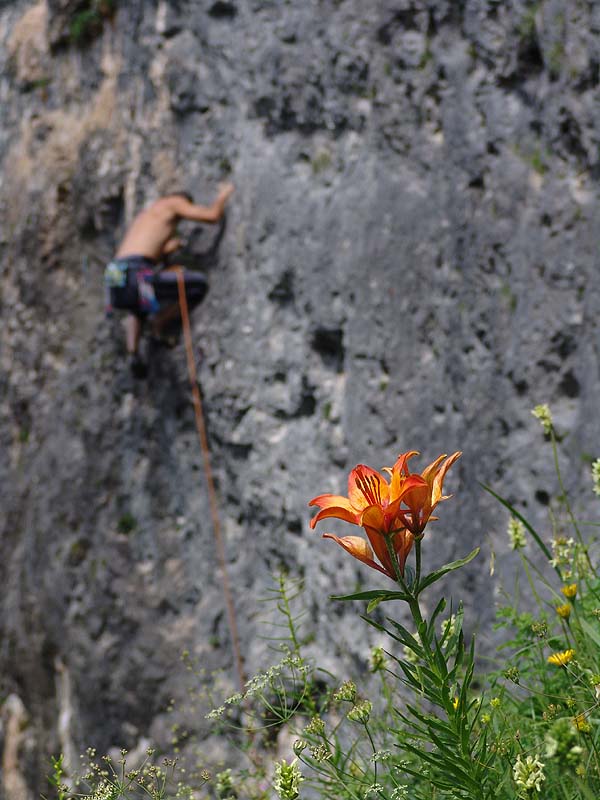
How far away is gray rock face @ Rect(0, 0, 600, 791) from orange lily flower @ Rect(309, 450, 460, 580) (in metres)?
1.63

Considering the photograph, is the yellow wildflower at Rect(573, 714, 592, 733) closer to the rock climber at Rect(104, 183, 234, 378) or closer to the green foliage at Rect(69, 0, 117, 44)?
the rock climber at Rect(104, 183, 234, 378)

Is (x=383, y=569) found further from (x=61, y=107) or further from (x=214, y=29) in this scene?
(x=61, y=107)

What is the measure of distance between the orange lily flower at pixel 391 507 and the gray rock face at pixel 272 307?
5.34 feet

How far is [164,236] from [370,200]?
146 centimetres

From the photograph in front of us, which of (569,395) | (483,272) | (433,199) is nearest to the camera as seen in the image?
(569,395)

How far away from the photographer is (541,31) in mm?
3080

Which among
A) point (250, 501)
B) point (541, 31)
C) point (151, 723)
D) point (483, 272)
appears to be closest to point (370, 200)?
point (483, 272)

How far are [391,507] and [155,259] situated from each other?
3.95m

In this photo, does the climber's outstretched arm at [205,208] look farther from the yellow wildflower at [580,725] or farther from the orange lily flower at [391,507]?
the yellow wildflower at [580,725]

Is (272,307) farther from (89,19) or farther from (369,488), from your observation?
(369,488)

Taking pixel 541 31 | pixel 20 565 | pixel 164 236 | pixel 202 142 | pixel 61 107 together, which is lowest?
pixel 20 565

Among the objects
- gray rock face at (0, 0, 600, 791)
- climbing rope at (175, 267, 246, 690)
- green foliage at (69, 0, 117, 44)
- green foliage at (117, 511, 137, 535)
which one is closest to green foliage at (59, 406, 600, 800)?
gray rock face at (0, 0, 600, 791)

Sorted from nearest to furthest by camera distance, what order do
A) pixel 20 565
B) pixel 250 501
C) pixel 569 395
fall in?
pixel 569 395 < pixel 250 501 < pixel 20 565

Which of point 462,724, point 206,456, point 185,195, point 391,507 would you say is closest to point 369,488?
point 391,507
